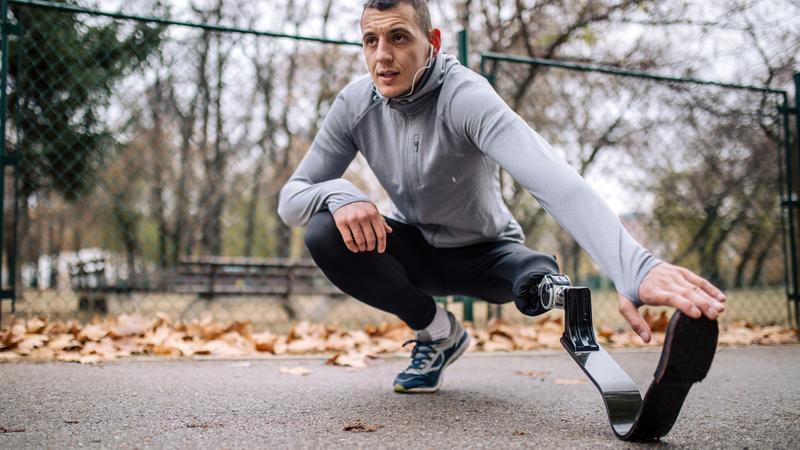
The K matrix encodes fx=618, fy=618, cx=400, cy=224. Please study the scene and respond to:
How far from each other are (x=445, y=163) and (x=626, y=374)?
0.84 m

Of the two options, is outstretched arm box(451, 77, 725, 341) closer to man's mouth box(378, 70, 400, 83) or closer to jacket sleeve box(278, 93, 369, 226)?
man's mouth box(378, 70, 400, 83)

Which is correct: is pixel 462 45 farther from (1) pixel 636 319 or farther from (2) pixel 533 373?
(1) pixel 636 319

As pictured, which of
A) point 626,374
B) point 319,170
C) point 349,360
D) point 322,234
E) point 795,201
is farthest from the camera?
point 795,201

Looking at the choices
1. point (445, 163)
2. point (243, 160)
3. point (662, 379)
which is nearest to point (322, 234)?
point (445, 163)

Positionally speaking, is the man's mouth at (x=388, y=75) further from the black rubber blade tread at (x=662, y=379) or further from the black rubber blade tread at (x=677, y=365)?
the black rubber blade tread at (x=677, y=365)

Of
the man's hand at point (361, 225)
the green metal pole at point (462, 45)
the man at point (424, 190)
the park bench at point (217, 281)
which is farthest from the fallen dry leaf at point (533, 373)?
the park bench at point (217, 281)

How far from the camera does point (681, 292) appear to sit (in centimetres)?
122

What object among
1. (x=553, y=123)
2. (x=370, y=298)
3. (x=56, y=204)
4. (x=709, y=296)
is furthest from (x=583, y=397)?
(x=56, y=204)

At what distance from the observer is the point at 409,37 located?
194 centimetres

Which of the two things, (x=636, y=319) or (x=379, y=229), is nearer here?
(x=636, y=319)

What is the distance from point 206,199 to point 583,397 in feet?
19.9

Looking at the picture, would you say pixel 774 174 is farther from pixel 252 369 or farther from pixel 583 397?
pixel 252 369

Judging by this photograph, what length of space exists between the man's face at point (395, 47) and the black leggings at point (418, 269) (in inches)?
18.7

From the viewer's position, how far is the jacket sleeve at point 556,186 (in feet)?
4.45
